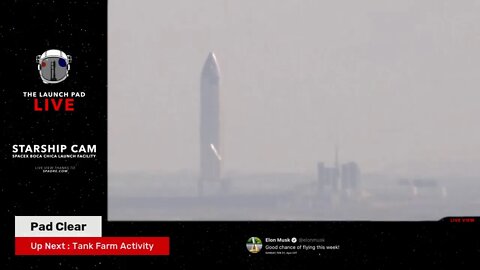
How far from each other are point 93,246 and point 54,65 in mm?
3696

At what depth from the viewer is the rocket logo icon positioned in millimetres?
14578

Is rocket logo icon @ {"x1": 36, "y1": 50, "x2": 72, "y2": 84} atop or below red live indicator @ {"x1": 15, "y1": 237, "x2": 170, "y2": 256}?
atop

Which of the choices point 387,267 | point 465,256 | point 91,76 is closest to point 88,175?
point 91,76

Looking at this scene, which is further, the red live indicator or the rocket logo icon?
the rocket logo icon

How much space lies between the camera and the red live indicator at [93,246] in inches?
565

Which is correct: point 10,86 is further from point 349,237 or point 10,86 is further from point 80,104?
point 349,237

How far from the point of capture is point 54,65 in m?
14.6

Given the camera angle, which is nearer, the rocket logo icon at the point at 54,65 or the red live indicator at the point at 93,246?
the red live indicator at the point at 93,246

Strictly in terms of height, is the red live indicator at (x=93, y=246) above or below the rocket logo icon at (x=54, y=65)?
below

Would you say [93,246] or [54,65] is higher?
[54,65]

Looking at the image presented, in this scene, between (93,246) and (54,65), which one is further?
(54,65)

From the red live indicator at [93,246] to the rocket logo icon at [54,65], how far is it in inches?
126

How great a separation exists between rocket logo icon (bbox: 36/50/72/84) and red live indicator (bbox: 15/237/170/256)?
3195mm

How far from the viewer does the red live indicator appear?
14344 millimetres
